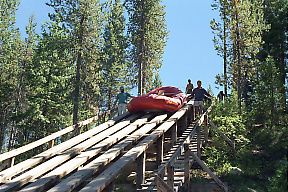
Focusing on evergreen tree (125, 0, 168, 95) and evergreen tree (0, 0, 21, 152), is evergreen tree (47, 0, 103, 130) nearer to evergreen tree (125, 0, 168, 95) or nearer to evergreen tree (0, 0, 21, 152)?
evergreen tree (125, 0, 168, 95)

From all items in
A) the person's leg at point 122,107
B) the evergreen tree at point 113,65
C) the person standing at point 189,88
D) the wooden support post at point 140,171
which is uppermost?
the evergreen tree at point 113,65

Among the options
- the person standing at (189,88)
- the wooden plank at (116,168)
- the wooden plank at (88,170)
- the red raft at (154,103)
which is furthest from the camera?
the person standing at (189,88)

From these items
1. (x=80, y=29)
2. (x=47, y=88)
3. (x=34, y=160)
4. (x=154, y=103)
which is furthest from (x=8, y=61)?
(x=34, y=160)

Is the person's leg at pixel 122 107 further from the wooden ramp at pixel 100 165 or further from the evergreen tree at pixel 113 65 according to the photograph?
the evergreen tree at pixel 113 65

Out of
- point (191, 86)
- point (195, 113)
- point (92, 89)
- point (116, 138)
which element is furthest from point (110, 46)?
point (116, 138)

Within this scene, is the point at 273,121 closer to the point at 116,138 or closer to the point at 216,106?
the point at 216,106

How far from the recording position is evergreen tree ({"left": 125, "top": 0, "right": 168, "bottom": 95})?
26906mm

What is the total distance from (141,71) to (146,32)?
3.39m

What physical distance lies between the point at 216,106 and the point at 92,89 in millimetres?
15905

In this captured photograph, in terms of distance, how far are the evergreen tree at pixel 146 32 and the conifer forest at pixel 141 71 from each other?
8 cm

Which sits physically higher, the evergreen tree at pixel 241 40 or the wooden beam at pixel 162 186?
the evergreen tree at pixel 241 40

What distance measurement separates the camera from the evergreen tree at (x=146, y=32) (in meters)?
26.9

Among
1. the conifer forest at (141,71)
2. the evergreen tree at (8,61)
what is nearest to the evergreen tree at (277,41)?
the conifer forest at (141,71)

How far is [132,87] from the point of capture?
103 feet
